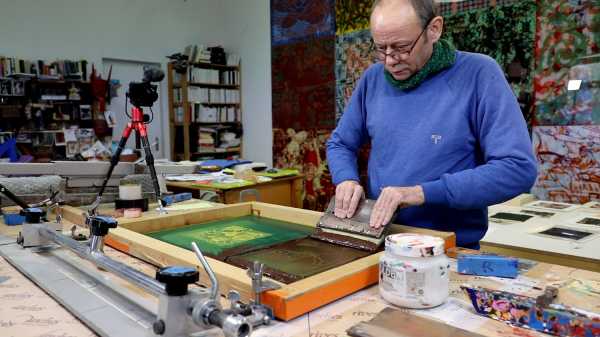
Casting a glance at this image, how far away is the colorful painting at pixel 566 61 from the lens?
354 centimetres

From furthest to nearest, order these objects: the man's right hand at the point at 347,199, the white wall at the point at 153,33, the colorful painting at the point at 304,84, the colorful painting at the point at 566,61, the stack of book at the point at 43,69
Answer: the colorful painting at the point at 304,84
the white wall at the point at 153,33
the stack of book at the point at 43,69
the colorful painting at the point at 566,61
the man's right hand at the point at 347,199

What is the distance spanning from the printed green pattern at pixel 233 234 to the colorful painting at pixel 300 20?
171 inches

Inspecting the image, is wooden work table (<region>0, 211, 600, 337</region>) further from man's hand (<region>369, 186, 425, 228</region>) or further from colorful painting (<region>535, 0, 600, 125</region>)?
colorful painting (<region>535, 0, 600, 125</region>)

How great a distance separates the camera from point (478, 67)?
1262 mm

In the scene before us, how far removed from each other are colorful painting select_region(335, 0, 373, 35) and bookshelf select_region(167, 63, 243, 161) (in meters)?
1.85

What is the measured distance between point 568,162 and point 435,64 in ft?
9.79

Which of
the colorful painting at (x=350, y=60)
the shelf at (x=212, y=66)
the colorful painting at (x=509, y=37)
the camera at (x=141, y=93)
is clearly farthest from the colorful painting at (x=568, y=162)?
the shelf at (x=212, y=66)

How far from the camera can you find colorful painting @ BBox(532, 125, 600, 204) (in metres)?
3.56

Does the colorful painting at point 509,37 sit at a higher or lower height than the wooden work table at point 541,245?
higher

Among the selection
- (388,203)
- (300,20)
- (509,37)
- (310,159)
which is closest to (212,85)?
(300,20)

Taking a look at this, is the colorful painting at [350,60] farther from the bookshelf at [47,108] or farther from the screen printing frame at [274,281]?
the screen printing frame at [274,281]

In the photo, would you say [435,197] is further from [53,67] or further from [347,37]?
[53,67]

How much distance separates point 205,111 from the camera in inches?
244

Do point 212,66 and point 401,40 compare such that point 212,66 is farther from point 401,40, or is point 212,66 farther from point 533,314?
point 533,314
